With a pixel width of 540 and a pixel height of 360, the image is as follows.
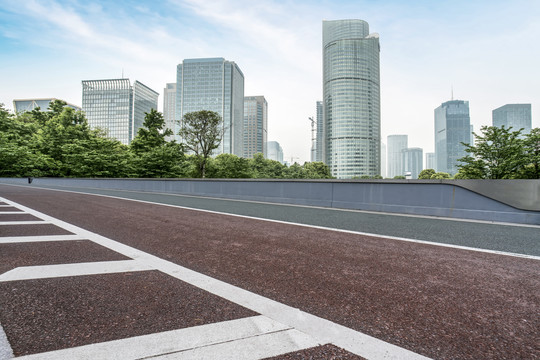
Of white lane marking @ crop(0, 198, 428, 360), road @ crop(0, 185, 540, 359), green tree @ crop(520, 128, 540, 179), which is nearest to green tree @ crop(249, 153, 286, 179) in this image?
green tree @ crop(520, 128, 540, 179)

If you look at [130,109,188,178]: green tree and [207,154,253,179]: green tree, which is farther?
[207,154,253,179]: green tree

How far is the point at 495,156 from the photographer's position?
29688 mm

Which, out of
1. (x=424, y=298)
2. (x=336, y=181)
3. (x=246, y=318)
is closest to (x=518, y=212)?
(x=336, y=181)

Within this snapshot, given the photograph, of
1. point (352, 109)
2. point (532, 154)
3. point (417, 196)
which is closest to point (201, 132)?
point (532, 154)

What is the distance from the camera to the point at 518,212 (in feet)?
23.3

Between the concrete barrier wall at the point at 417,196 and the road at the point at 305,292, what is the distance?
2.72 meters

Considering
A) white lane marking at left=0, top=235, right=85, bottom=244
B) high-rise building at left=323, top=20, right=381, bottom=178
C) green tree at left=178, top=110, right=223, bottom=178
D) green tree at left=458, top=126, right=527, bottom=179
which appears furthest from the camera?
high-rise building at left=323, top=20, right=381, bottom=178

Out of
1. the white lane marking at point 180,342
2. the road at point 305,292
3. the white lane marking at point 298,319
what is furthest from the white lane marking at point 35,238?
the white lane marking at point 180,342

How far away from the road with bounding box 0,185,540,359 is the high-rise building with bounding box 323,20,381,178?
16720 cm

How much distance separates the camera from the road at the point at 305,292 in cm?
186

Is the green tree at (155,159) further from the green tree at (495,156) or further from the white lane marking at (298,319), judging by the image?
the white lane marking at (298,319)

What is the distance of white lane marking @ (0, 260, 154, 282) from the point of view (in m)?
2.98

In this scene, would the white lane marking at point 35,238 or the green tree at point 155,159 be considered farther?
the green tree at point 155,159

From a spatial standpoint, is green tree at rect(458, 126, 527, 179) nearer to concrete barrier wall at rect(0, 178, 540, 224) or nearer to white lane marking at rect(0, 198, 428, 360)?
concrete barrier wall at rect(0, 178, 540, 224)
